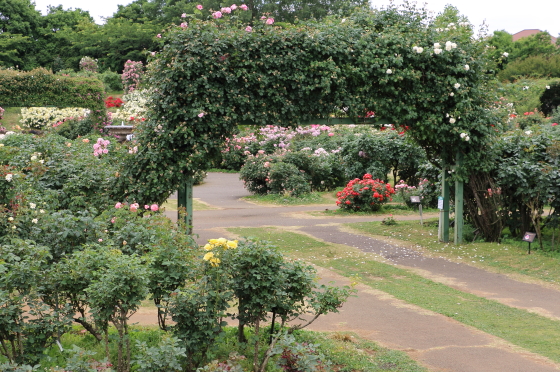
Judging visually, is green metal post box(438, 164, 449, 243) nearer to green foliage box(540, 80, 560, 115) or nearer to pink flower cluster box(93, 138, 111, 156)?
pink flower cluster box(93, 138, 111, 156)

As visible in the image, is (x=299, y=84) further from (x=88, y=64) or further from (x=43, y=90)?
(x=88, y=64)

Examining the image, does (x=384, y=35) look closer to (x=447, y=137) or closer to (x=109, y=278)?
(x=447, y=137)

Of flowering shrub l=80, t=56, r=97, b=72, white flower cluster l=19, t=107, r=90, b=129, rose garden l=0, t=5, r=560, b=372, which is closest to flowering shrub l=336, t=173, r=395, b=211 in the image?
rose garden l=0, t=5, r=560, b=372

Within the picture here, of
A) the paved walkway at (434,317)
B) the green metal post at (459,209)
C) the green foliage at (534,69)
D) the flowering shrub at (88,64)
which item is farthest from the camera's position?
the flowering shrub at (88,64)

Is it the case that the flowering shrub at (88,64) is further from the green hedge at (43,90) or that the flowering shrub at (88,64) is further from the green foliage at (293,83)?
the green foliage at (293,83)

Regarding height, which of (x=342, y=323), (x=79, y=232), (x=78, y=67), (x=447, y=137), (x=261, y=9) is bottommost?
(x=342, y=323)

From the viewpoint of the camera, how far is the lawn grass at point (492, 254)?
860 centimetres

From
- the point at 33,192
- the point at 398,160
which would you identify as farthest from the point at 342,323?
the point at 398,160

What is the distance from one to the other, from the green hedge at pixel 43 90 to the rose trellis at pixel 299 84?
37.4 feet

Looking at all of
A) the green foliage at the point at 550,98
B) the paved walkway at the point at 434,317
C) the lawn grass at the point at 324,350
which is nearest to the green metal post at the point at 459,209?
the paved walkway at the point at 434,317

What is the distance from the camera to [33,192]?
6.85 meters

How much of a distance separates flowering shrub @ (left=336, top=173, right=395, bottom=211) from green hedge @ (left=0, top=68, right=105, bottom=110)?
32.9 ft

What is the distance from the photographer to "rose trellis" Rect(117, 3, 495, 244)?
8547mm

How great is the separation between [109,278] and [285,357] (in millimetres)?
1484
